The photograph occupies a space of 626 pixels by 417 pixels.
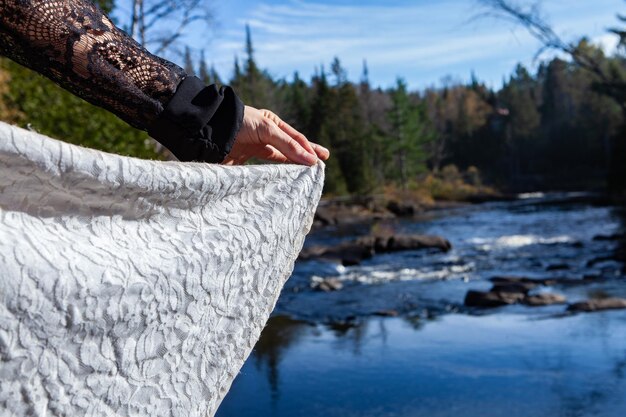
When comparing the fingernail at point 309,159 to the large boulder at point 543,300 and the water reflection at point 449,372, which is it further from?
the large boulder at point 543,300

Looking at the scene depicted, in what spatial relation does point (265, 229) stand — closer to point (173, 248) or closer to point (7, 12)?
point (173, 248)

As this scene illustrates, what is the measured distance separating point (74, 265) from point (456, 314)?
24.3 ft

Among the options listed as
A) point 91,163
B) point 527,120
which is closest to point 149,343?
point 91,163

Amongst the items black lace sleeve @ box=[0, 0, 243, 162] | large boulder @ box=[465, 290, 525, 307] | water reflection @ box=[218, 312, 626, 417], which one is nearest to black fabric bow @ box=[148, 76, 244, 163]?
black lace sleeve @ box=[0, 0, 243, 162]

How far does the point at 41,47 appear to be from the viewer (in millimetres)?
1018

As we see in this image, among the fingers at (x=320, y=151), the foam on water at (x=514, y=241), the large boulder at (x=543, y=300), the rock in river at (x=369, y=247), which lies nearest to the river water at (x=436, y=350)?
the large boulder at (x=543, y=300)

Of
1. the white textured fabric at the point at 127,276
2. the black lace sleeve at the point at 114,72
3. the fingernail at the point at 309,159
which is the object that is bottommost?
the white textured fabric at the point at 127,276

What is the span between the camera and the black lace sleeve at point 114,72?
39.4 inches

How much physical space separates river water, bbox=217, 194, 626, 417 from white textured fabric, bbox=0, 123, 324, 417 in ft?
11.6

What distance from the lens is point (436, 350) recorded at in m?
5.86

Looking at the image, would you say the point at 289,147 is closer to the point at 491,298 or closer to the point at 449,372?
the point at 449,372

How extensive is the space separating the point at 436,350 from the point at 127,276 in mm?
5306

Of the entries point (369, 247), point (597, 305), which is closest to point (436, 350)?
point (597, 305)

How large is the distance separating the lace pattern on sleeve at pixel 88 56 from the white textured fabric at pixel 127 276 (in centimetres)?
20
